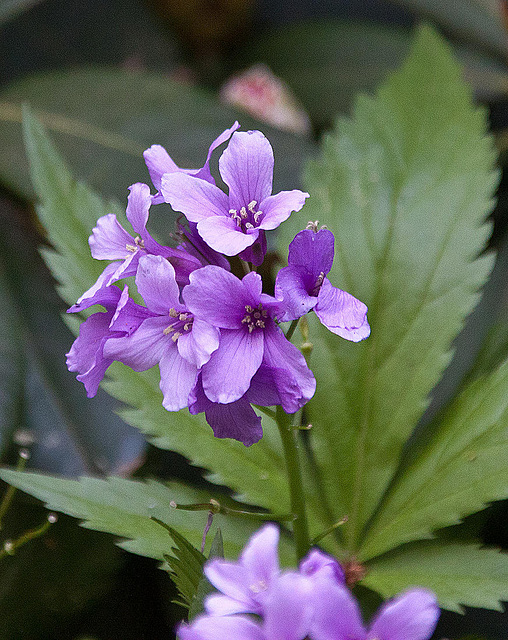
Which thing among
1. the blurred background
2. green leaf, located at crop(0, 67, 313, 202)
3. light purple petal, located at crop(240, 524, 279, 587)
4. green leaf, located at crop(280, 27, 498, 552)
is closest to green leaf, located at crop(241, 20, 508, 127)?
the blurred background

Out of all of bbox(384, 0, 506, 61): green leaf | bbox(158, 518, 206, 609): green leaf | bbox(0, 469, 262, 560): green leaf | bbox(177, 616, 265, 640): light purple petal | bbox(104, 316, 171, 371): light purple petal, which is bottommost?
bbox(177, 616, 265, 640): light purple petal

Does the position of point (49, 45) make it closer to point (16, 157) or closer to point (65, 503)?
point (16, 157)

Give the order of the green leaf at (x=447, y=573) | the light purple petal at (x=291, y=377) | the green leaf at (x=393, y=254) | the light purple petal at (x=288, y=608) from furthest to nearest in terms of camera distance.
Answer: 1. the green leaf at (x=393, y=254)
2. the green leaf at (x=447, y=573)
3. the light purple petal at (x=291, y=377)
4. the light purple petal at (x=288, y=608)

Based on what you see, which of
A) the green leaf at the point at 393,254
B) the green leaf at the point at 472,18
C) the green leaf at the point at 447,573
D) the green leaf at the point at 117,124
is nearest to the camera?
the green leaf at the point at 447,573

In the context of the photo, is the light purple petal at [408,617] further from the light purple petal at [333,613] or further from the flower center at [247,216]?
the flower center at [247,216]

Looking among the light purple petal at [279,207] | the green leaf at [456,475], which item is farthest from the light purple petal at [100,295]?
the green leaf at [456,475]

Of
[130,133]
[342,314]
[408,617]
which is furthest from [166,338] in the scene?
[130,133]

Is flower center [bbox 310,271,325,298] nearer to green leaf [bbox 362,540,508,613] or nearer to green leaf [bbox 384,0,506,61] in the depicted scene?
green leaf [bbox 362,540,508,613]

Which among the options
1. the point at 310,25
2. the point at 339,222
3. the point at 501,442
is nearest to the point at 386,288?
the point at 339,222
